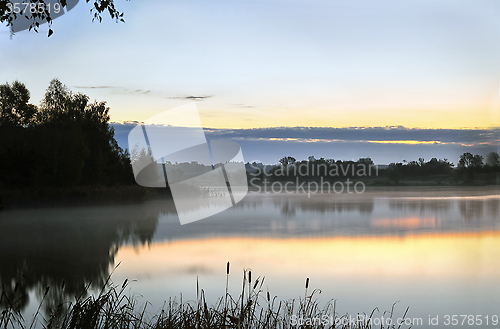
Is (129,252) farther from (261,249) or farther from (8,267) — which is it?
(261,249)

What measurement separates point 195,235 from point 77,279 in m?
5.50

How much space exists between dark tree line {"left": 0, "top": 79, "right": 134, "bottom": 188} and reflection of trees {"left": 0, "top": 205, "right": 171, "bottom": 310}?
2725 mm

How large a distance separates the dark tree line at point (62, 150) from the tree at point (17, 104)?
1.73m

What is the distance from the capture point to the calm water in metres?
6.32

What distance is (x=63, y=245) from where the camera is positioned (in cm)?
1051

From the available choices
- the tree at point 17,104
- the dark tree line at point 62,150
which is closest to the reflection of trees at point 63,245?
the dark tree line at point 62,150

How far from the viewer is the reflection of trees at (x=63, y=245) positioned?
6.69 metres

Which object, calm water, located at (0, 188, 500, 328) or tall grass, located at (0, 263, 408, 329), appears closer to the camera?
tall grass, located at (0, 263, 408, 329)

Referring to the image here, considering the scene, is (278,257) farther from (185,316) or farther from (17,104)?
(17,104)

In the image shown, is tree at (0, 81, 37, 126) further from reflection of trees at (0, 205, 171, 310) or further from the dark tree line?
reflection of trees at (0, 205, 171, 310)

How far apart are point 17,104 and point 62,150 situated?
1940 cm

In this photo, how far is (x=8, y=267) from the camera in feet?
25.9

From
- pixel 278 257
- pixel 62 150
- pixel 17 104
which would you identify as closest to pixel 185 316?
pixel 278 257

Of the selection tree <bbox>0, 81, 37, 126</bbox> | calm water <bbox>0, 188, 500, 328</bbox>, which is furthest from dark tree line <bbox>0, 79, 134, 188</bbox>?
calm water <bbox>0, 188, 500, 328</bbox>
